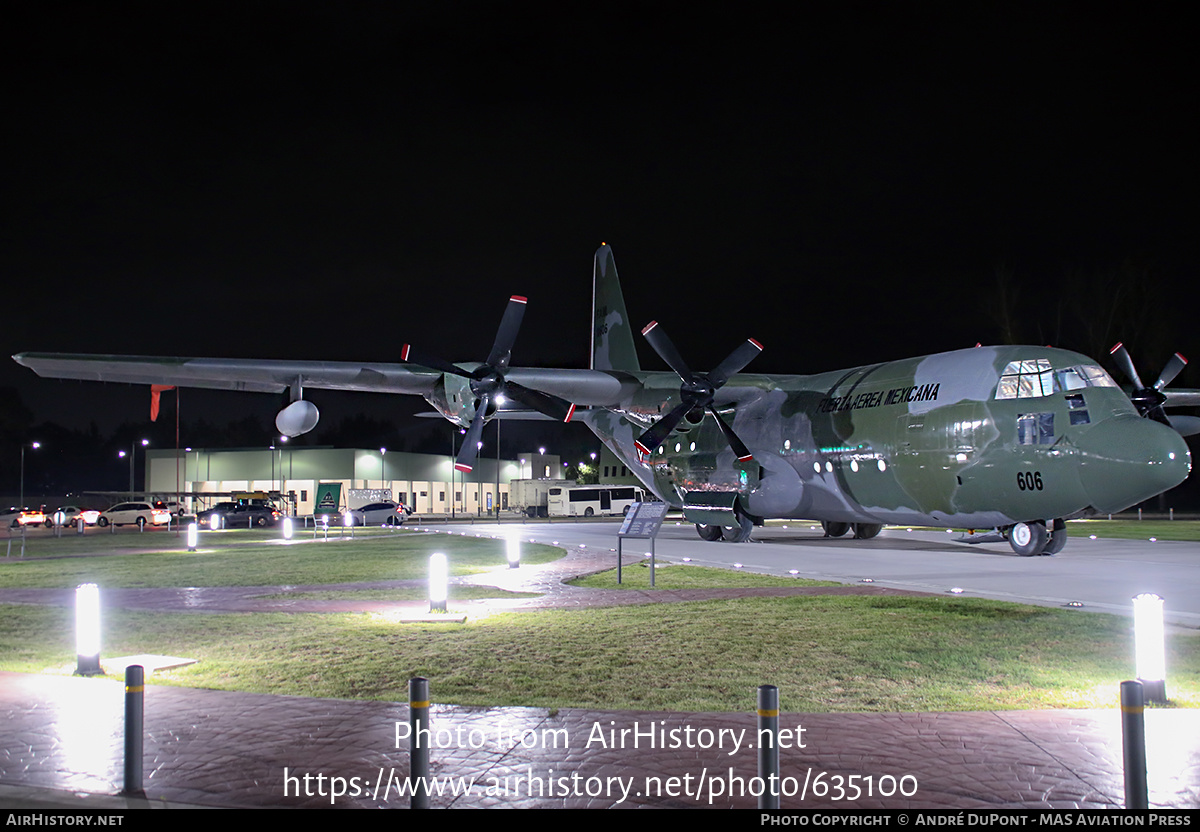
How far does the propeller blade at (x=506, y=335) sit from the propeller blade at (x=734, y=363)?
542cm

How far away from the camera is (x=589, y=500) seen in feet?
225

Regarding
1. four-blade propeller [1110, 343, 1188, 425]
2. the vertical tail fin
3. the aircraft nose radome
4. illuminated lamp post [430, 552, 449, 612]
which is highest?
the vertical tail fin

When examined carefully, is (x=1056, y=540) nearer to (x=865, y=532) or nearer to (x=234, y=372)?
(x=865, y=532)

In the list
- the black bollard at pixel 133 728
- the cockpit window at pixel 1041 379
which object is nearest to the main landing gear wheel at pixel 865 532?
the cockpit window at pixel 1041 379

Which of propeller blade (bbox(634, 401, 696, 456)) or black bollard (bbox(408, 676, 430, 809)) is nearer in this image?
black bollard (bbox(408, 676, 430, 809))

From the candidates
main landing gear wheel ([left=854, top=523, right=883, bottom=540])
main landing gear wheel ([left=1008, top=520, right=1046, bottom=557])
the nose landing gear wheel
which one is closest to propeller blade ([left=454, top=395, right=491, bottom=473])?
main landing gear wheel ([left=1008, top=520, right=1046, bottom=557])

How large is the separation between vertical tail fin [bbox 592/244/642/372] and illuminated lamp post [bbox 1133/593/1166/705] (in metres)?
23.4

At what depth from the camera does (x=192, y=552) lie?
28.8 meters

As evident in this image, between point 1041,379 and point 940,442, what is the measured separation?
2.15m

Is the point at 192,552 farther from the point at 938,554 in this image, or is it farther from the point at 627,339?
the point at 938,554

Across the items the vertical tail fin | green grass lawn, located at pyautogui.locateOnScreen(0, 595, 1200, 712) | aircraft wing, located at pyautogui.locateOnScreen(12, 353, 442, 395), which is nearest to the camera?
green grass lawn, located at pyautogui.locateOnScreen(0, 595, 1200, 712)

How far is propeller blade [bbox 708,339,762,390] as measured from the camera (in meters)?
21.1

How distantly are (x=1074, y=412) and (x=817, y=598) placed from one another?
558 centimetres

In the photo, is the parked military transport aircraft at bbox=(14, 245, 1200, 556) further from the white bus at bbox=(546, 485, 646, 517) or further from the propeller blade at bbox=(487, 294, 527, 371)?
the white bus at bbox=(546, 485, 646, 517)
